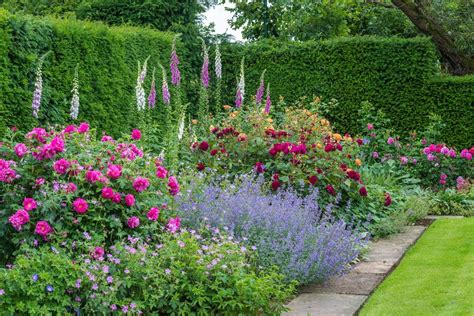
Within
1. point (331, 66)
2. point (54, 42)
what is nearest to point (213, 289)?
point (54, 42)

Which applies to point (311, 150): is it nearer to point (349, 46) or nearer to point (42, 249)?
point (42, 249)

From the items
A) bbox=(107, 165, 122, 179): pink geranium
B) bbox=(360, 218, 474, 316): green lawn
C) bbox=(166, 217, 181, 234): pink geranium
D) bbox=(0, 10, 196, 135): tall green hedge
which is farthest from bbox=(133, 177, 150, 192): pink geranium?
bbox=(0, 10, 196, 135): tall green hedge

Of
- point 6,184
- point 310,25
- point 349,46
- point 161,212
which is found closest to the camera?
point 6,184

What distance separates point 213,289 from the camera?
3.98m

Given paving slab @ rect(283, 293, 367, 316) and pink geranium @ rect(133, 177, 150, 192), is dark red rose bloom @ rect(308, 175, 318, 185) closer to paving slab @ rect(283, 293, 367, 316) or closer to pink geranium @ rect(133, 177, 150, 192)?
paving slab @ rect(283, 293, 367, 316)

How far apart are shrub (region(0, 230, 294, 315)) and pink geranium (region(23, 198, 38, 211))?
0.28 m

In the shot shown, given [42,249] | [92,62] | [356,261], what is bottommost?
[356,261]

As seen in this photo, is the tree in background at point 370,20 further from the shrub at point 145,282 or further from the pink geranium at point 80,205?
the pink geranium at point 80,205

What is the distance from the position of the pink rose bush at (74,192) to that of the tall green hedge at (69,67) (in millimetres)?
3146

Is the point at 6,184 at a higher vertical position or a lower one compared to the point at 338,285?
higher

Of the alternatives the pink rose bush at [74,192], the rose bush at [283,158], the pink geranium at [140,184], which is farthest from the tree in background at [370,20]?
the pink geranium at [140,184]

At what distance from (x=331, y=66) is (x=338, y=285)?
26.8ft

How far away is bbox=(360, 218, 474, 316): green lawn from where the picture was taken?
171 inches

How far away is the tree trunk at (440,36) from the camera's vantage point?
14102 mm
